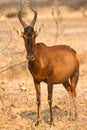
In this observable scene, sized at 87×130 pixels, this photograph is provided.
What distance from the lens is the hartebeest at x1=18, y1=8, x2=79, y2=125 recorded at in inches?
448

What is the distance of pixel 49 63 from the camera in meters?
11.9

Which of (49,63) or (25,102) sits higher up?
(49,63)

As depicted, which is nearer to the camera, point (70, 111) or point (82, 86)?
point (70, 111)

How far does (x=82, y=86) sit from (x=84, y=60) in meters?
4.27

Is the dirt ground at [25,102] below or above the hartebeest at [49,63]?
below

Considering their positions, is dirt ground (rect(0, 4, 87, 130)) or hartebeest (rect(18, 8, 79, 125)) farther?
dirt ground (rect(0, 4, 87, 130))

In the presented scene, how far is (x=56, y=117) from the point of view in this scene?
12820 mm

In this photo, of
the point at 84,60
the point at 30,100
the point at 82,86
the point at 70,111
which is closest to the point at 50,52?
the point at 70,111

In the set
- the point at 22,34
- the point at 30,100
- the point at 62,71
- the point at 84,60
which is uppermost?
the point at 22,34

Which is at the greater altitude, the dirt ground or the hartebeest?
the hartebeest

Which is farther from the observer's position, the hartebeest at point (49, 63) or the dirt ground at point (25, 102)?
the dirt ground at point (25, 102)

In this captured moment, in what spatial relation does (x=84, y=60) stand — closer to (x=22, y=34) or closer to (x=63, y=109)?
(x=63, y=109)

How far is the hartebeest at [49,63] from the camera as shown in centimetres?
1139

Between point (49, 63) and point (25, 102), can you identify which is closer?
point (49, 63)
